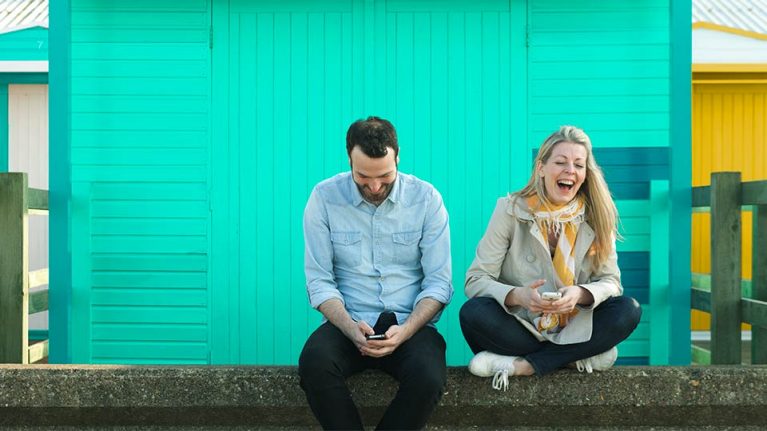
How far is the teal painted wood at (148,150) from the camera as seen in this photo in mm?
4781

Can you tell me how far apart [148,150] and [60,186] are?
48 cm

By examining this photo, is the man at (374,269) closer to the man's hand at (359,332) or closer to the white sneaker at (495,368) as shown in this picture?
the man's hand at (359,332)

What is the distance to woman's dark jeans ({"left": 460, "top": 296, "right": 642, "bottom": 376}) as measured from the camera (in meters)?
3.34

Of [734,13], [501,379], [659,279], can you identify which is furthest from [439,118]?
[734,13]

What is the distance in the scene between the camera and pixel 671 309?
15.3 ft

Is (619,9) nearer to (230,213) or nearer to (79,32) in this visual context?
(230,213)

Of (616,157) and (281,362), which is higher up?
(616,157)

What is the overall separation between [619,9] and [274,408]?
9.10 feet

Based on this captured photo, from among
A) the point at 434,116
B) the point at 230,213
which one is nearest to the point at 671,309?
the point at 434,116

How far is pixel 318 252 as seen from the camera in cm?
348

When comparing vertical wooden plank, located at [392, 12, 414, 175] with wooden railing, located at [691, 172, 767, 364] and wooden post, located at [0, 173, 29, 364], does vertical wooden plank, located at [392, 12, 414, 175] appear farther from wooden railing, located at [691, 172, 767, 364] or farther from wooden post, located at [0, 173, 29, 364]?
wooden post, located at [0, 173, 29, 364]

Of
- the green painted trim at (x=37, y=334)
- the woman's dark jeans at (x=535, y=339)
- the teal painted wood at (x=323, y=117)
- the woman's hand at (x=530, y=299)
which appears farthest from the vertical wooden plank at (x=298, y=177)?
the green painted trim at (x=37, y=334)

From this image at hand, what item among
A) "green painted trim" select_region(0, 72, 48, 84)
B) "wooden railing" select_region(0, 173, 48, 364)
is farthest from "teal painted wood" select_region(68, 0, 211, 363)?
"green painted trim" select_region(0, 72, 48, 84)

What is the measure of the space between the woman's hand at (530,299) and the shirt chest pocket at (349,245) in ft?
1.96
